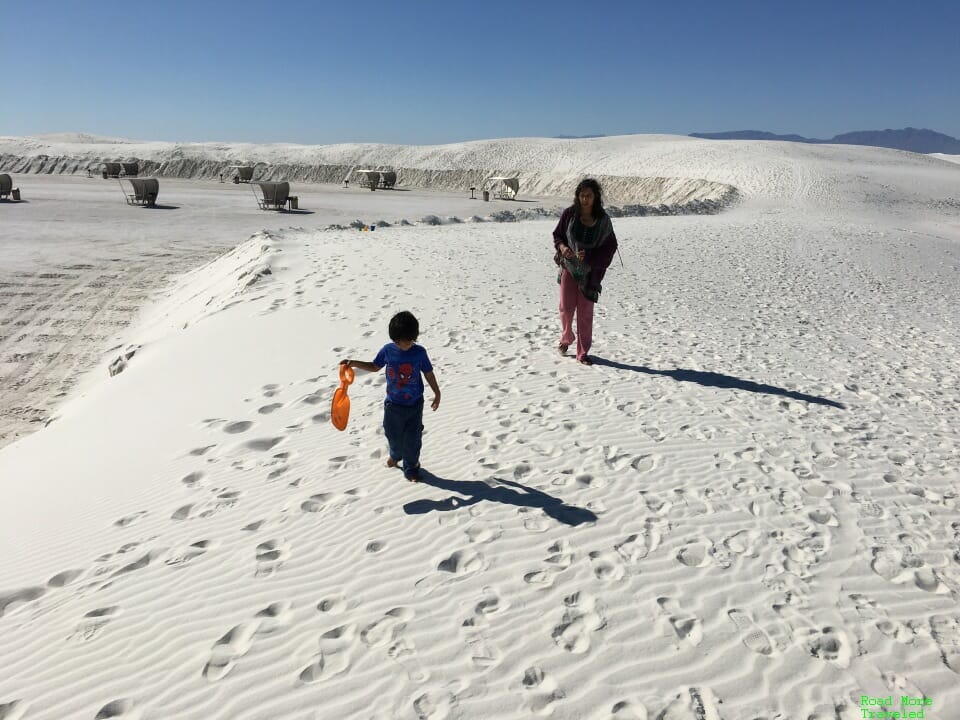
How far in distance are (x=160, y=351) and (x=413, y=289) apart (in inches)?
163

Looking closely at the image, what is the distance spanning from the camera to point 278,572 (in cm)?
372

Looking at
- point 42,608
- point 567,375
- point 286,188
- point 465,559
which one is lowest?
point 42,608

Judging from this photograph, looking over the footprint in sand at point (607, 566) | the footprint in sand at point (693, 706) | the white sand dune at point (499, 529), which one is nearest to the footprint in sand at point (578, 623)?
the white sand dune at point (499, 529)

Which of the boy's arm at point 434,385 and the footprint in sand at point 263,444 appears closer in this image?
the boy's arm at point 434,385

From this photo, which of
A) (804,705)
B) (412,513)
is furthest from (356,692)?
(804,705)

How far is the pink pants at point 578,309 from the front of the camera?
7125mm

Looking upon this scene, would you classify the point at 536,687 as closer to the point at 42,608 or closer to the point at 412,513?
the point at 412,513

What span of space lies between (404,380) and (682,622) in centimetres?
227

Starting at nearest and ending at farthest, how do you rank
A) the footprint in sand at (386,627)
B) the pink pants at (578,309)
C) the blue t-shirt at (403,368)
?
the footprint in sand at (386,627) → the blue t-shirt at (403,368) → the pink pants at (578,309)

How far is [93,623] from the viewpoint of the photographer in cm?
336

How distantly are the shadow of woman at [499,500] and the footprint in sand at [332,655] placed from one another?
119 centimetres

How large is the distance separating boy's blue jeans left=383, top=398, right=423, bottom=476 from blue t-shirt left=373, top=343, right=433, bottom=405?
98 mm

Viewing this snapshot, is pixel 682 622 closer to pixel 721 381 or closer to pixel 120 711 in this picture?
pixel 120 711

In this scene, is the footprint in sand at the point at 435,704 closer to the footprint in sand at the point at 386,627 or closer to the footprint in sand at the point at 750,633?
the footprint in sand at the point at 386,627
